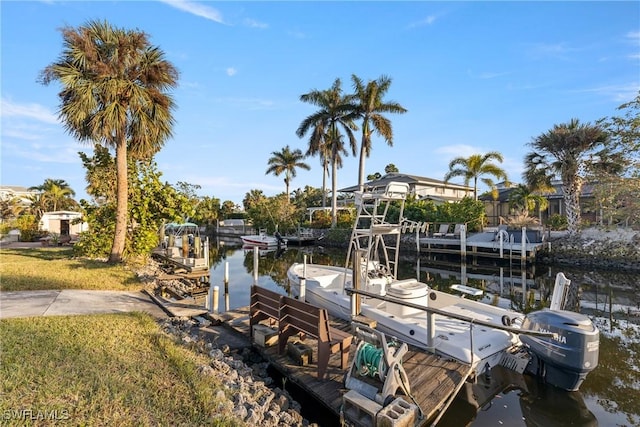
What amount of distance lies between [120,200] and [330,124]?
873 inches

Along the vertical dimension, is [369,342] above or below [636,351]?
above

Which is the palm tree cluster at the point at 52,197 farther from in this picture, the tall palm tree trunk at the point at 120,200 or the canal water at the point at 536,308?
the tall palm tree trunk at the point at 120,200

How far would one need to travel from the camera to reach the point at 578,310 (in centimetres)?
1041

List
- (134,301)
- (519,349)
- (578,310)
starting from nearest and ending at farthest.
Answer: (519,349) → (134,301) → (578,310)

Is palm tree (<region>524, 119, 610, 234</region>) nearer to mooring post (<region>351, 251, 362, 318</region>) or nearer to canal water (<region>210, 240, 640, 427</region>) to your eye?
canal water (<region>210, 240, 640, 427</region>)

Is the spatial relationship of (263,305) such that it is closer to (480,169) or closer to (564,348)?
(564,348)

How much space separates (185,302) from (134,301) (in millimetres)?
1207

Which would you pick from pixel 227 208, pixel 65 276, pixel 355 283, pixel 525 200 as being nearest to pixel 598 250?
pixel 525 200

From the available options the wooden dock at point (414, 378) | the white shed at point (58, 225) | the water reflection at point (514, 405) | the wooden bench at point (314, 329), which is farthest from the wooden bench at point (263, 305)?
the white shed at point (58, 225)

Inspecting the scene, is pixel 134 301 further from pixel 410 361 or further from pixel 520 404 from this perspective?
pixel 520 404

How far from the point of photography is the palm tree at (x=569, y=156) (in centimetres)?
1888

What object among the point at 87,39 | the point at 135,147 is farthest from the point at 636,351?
the point at 87,39

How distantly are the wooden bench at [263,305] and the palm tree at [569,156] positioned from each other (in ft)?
66.4

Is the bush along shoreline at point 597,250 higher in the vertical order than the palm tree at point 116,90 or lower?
lower
